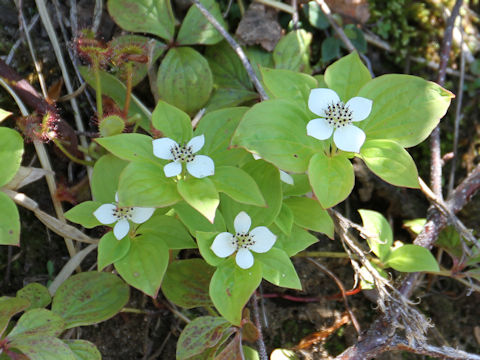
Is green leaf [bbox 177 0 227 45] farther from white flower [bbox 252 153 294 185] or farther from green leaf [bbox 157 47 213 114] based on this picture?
white flower [bbox 252 153 294 185]

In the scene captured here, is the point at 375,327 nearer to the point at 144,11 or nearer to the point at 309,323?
the point at 309,323

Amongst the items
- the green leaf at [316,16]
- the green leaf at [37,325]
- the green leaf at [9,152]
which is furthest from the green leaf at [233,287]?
the green leaf at [316,16]

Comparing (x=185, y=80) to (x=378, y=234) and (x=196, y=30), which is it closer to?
(x=196, y=30)

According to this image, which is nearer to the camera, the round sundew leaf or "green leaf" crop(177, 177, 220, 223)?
"green leaf" crop(177, 177, 220, 223)

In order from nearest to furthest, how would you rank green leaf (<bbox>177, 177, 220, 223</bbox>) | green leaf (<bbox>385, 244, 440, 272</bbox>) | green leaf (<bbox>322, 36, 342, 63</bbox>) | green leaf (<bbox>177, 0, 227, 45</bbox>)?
green leaf (<bbox>177, 177, 220, 223</bbox>) → green leaf (<bbox>385, 244, 440, 272</bbox>) → green leaf (<bbox>177, 0, 227, 45</bbox>) → green leaf (<bbox>322, 36, 342, 63</bbox>)

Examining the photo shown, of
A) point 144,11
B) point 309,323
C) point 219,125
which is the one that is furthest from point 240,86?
point 309,323

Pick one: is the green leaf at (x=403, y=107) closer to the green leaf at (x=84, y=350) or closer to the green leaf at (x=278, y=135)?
the green leaf at (x=278, y=135)

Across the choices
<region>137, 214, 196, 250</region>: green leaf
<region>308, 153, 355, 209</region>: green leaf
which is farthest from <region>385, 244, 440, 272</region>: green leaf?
<region>137, 214, 196, 250</region>: green leaf

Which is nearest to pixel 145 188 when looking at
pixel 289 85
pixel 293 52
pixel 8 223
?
pixel 8 223
